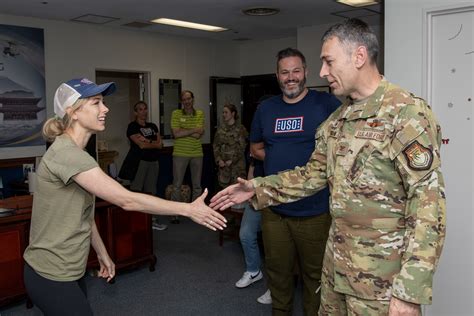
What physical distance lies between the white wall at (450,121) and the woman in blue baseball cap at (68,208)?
1.45 m

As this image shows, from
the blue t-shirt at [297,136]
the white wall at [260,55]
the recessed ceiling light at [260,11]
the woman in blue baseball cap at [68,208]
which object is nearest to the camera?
the woman in blue baseball cap at [68,208]

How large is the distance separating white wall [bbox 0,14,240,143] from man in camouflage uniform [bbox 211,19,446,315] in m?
5.23

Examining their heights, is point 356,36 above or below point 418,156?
above

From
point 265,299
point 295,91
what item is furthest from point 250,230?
point 295,91

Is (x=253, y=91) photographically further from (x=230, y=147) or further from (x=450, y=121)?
(x=450, y=121)

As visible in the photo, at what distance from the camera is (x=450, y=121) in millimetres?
2604

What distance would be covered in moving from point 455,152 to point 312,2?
316 cm

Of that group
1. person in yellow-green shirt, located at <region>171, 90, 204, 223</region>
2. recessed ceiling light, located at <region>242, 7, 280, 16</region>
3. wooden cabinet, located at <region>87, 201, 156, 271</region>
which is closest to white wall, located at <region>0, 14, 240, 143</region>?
person in yellow-green shirt, located at <region>171, 90, 204, 223</region>

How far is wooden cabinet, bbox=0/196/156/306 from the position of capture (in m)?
3.34

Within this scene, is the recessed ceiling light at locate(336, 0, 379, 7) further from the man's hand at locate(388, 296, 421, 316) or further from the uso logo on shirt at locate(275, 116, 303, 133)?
the man's hand at locate(388, 296, 421, 316)

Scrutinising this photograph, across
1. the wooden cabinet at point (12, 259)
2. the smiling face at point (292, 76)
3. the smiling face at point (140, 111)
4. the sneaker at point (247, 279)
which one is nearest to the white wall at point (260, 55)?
the smiling face at point (140, 111)

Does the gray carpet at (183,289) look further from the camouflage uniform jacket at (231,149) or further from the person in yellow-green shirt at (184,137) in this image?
the person in yellow-green shirt at (184,137)

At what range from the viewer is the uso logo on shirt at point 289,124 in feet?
8.40

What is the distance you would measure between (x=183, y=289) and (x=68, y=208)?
219 centimetres
